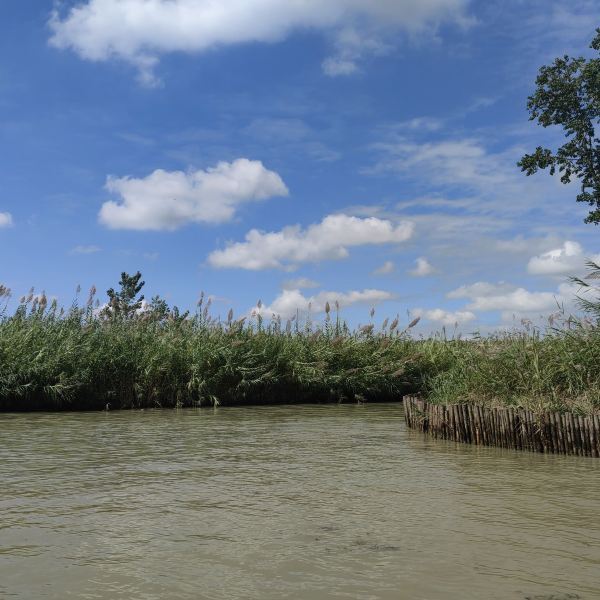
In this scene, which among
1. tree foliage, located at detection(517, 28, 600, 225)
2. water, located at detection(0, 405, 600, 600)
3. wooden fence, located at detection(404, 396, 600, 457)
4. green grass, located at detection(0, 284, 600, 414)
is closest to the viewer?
water, located at detection(0, 405, 600, 600)

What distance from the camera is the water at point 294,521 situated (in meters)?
2.95

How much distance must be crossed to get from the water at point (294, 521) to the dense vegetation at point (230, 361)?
2101 millimetres

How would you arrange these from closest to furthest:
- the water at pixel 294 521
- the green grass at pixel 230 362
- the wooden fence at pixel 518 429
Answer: the water at pixel 294 521 < the wooden fence at pixel 518 429 < the green grass at pixel 230 362

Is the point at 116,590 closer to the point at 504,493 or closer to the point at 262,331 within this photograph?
the point at 504,493

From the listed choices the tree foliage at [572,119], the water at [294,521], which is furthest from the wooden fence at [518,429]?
the tree foliage at [572,119]

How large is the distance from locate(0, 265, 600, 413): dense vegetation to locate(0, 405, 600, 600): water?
6.89 feet

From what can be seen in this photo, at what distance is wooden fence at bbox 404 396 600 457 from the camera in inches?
263

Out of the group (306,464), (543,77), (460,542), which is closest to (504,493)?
(460,542)

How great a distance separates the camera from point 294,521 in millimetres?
4008

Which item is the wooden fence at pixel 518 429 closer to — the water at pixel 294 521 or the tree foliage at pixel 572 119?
the water at pixel 294 521

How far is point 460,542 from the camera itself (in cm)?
355

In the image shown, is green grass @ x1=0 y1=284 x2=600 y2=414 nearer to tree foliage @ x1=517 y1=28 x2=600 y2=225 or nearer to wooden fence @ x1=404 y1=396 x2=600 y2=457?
wooden fence @ x1=404 y1=396 x2=600 y2=457

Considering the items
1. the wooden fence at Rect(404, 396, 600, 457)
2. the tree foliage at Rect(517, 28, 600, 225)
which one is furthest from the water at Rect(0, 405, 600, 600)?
the tree foliage at Rect(517, 28, 600, 225)

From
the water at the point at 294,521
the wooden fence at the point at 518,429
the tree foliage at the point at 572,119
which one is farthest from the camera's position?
the tree foliage at the point at 572,119
